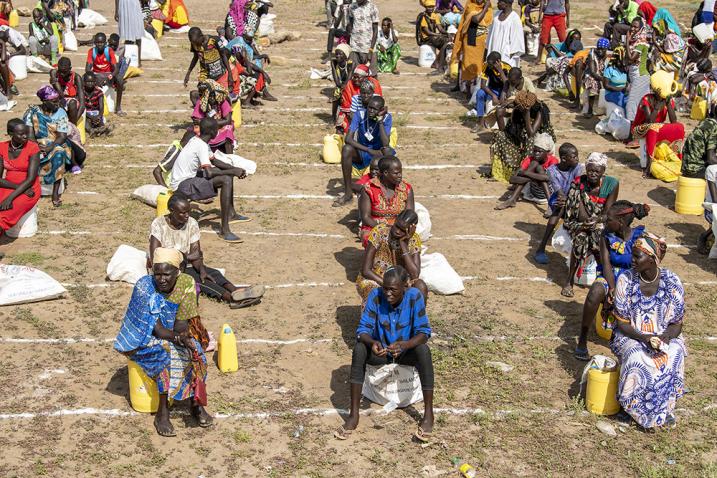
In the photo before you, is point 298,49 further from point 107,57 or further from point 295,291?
point 295,291

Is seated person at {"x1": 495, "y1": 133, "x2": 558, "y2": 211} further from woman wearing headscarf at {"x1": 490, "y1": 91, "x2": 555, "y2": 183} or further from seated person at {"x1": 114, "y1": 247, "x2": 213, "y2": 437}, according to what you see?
seated person at {"x1": 114, "y1": 247, "x2": 213, "y2": 437}

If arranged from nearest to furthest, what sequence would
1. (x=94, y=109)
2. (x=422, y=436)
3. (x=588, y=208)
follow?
1. (x=422, y=436)
2. (x=588, y=208)
3. (x=94, y=109)

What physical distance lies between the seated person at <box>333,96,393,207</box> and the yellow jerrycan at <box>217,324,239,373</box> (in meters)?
4.07

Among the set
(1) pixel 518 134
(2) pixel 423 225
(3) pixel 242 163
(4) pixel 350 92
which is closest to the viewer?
(2) pixel 423 225

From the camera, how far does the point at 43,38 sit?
19.4m

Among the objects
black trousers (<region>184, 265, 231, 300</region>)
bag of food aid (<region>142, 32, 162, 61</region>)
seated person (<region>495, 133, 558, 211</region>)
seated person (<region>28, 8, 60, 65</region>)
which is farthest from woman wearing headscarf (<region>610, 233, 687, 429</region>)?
seated person (<region>28, 8, 60, 65</region>)

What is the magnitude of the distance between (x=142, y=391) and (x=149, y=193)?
5.08m

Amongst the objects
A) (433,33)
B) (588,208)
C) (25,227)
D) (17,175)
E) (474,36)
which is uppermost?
(474,36)

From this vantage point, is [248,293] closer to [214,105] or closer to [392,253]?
[392,253]

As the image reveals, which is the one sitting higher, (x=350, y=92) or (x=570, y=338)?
(x=350, y=92)

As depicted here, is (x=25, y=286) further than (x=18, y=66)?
No

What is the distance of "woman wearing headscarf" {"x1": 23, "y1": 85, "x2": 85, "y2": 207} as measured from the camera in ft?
40.0

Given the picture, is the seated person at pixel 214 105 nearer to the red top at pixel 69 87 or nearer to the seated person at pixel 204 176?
the seated person at pixel 204 176

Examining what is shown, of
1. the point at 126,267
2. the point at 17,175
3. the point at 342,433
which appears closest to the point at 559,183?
the point at 126,267
